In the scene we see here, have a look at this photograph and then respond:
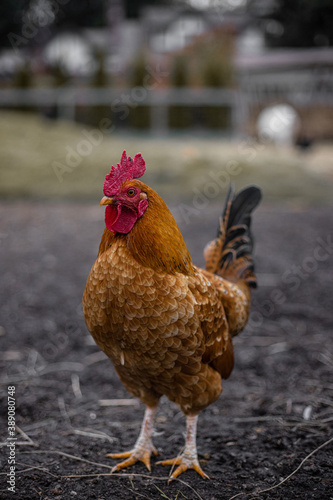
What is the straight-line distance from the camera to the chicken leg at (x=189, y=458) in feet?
7.81

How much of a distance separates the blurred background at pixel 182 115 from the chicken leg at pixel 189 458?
7090mm

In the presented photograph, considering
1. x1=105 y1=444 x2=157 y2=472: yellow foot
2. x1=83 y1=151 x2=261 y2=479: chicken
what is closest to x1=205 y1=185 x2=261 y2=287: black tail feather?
x1=83 y1=151 x2=261 y2=479: chicken

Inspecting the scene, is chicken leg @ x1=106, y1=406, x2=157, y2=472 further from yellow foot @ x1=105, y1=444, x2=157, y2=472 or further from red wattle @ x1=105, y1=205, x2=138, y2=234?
red wattle @ x1=105, y1=205, x2=138, y2=234

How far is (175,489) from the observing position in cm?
226

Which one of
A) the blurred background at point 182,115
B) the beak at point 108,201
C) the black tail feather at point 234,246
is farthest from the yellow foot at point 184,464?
the blurred background at point 182,115

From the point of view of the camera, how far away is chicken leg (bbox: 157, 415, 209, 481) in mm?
2379

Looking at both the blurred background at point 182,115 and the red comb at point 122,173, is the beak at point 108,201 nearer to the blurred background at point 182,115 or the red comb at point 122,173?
the red comb at point 122,173

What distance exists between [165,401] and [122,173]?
1.93 m

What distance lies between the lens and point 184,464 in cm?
241

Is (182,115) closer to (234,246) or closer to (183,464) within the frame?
(234,246)

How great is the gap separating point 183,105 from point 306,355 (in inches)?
530

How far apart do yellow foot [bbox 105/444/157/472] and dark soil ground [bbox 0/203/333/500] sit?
0.18 feet

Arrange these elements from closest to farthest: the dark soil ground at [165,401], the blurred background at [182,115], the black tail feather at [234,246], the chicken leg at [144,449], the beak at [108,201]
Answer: the beak at [108,201] → the dark soil ground at [165,401] → the chicken leg at [144,449] → the black tail feather at [234,246] → the blurred background at [182,115]

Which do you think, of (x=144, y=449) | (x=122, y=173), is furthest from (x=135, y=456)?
(x=122, y=173)
